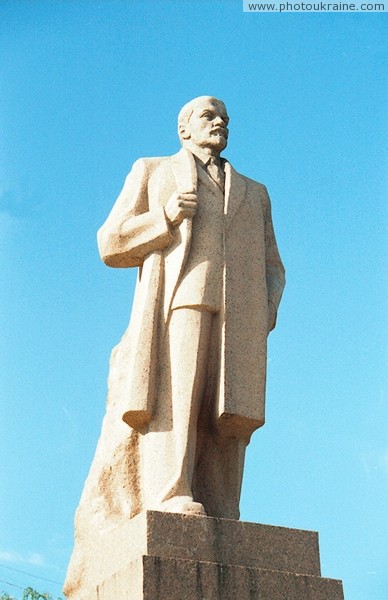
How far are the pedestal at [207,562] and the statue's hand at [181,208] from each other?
2257 mm

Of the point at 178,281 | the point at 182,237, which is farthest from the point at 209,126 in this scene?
the point at 178,281

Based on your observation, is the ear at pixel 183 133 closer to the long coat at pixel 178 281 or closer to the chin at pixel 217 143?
the long coat at pixel 178 281

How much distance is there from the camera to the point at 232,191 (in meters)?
8.54

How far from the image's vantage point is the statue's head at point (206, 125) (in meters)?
8.70

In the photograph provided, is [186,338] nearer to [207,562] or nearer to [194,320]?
[194,320]

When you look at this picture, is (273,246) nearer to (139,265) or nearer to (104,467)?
(139,265)

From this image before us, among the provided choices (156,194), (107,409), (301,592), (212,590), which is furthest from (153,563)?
(156,194)

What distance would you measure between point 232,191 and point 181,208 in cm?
59

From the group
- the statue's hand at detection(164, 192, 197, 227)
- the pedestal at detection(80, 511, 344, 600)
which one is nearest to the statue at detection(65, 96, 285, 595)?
the statue's hand at detection(164, 192, 197, 227)

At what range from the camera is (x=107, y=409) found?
8.97 m

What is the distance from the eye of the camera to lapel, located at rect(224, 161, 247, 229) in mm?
8422

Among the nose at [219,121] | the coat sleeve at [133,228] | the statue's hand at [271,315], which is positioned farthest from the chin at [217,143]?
the statue's hand at [271,315]

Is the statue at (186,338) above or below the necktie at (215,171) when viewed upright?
below

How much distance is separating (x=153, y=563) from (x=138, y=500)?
3.92ft
